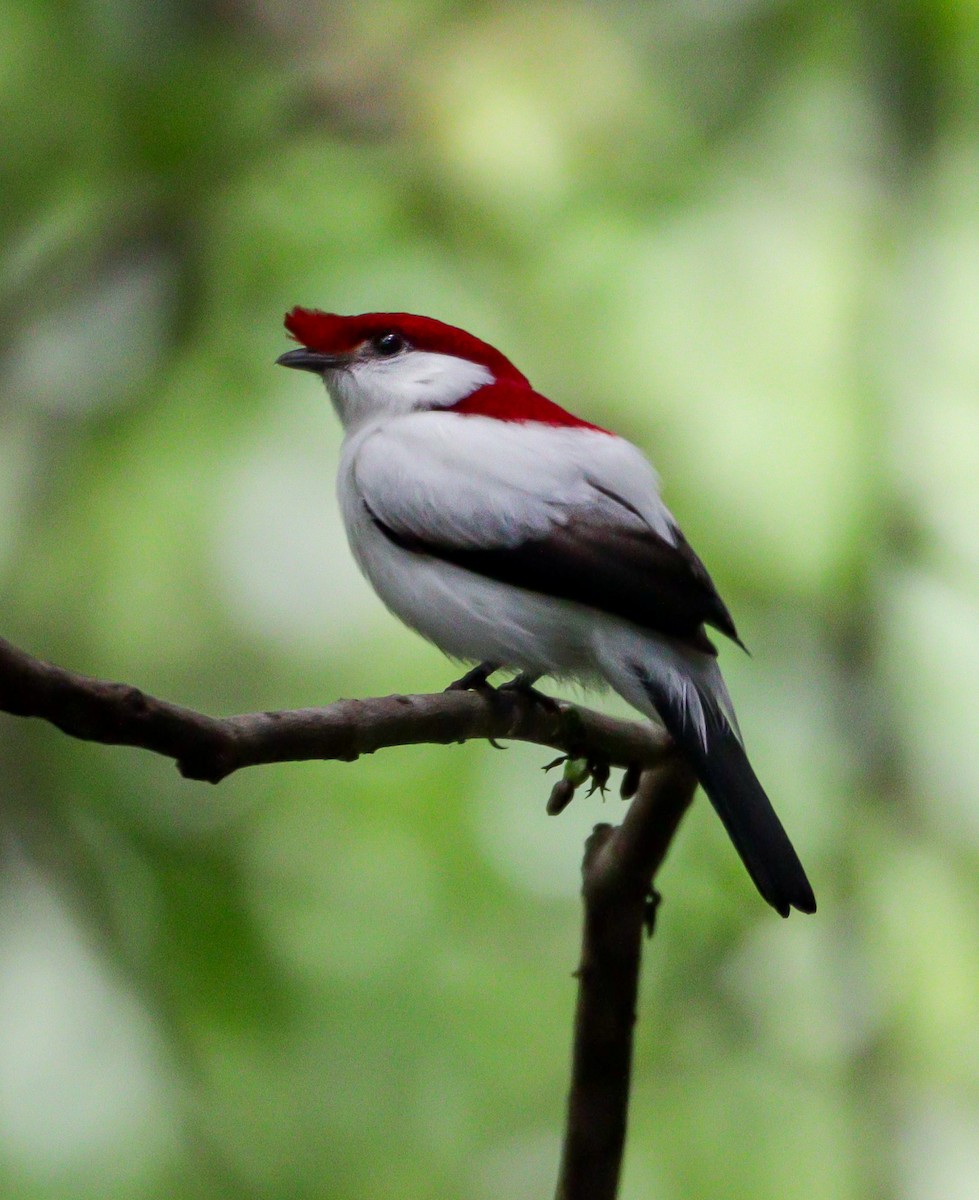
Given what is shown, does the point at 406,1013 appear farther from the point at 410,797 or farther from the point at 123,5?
the point at 123,5

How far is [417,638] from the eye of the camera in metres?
4.35

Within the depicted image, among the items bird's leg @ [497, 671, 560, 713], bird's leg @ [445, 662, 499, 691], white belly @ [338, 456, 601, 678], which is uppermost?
white belly @ [338, 456, 601, 678]

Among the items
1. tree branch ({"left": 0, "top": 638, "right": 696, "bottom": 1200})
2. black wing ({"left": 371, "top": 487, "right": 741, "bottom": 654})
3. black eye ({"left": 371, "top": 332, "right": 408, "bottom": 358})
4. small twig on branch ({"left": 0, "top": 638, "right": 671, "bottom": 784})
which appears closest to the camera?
small twig on branch ({"left": 0, "top": 638, "right": 671, "bottom": 784})

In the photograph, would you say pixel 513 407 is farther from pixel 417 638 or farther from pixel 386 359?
pixel 417 638

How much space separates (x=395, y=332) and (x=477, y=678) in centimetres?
103

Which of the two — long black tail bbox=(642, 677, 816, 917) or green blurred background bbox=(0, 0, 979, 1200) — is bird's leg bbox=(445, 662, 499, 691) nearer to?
long black tail bbox=(642, 677, 816, 917)

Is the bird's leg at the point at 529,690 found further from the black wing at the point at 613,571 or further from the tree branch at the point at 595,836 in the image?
the black wing at the point at 613,571

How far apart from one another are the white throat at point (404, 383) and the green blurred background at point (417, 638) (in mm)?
990

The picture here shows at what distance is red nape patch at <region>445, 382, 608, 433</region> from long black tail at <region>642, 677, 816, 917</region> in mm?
739

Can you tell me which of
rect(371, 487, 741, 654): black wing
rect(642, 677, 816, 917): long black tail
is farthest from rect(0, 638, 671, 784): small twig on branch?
rect(371, 487, 741, 654): black wing

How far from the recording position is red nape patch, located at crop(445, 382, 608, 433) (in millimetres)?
3195

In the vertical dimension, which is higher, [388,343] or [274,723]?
[388,343]

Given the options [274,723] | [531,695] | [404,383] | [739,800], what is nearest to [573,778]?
[531,695]

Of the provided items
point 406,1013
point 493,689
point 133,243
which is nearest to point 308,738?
point 493,689
